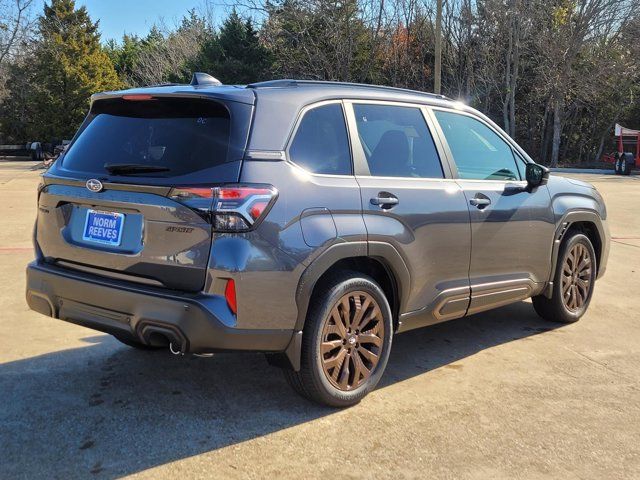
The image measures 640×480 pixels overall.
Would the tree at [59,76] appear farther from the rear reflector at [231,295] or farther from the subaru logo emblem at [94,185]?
the rear reflector at [231,295]

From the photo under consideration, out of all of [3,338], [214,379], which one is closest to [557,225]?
[214,379]

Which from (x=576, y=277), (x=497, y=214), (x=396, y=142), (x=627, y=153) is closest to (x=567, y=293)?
(x=576, y=277)

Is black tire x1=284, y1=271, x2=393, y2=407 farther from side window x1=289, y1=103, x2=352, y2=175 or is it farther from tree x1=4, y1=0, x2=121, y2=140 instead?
tree x1=4, y1=0, x2=121, y2=140

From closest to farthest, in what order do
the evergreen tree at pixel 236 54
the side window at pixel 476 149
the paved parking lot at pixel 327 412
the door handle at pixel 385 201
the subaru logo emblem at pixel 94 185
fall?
the paved parking lot at pixel 327 412 < the subaru logo emblem at pixel 94 185 < the door handle at pixel 385 201 < the side window at pixel 476 149 < the evergreen tree at pixel 236 54

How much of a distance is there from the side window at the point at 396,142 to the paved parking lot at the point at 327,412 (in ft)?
4.62

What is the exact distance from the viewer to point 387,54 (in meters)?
39.1

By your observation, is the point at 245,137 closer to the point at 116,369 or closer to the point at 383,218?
the point at 383,218

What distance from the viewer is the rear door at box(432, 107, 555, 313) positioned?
4.44 m

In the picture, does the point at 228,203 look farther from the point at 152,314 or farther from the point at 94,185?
the point at 94,185

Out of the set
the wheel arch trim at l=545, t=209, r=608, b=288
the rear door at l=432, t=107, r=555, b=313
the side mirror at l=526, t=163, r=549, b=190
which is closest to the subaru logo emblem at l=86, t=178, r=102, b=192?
the rear door at l=432, t=107, r=555, b=313

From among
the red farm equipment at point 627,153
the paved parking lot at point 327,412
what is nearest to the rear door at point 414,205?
the paved parking lot at point 327,412

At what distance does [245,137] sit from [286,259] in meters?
0.67

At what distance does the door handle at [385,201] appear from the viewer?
146 inches

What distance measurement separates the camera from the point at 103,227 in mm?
3408
